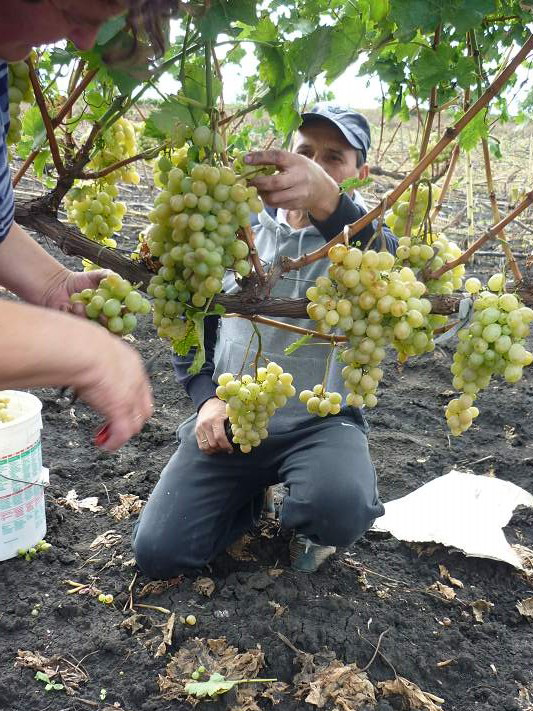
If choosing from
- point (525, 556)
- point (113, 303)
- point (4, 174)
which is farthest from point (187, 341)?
point (525, 556)

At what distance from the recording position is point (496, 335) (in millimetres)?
1666

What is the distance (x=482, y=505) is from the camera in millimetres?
3086

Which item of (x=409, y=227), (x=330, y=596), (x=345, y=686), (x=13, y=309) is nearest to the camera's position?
(x=13, y=309)

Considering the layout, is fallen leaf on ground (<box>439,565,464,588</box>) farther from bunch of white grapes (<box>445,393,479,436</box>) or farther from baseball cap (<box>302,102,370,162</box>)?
baseball cap (<box>302,102,370,162</box>)

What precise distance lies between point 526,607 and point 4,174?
2.25 m

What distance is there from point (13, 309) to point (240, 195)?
2.12ft

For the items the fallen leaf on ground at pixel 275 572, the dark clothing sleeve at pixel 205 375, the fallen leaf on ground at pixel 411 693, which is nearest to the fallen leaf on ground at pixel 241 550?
the fallen leaf on ground at pixel 275 572

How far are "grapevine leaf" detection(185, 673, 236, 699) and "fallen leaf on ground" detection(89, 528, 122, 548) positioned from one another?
86cm

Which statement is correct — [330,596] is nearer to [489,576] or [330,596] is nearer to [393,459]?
[489,576]

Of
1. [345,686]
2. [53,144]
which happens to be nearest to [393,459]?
[345,686]

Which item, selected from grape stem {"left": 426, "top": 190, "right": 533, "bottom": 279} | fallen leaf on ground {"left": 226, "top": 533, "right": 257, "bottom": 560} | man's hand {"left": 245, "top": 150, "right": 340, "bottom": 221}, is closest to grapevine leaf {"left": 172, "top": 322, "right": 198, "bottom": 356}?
man's hand {"left": 245, "top": 150, "right": 340, "bottom": 221}

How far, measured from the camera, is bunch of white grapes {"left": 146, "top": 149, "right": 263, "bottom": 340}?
1.58m

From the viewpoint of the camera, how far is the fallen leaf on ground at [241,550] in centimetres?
280

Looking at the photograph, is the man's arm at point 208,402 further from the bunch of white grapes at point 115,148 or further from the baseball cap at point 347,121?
the baseball cap at point 347,121
